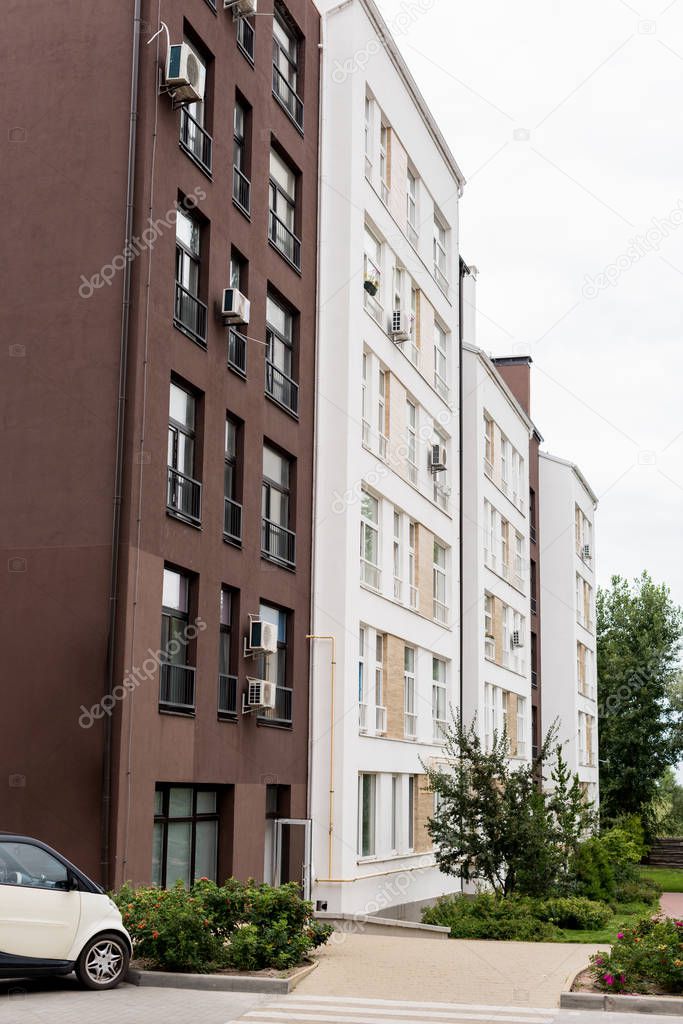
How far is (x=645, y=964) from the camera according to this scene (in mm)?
12727

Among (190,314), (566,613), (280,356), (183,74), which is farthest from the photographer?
(566,613)

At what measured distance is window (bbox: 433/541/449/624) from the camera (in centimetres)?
3334

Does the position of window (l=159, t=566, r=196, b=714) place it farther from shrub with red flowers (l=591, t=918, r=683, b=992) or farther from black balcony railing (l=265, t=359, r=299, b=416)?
shrub with red flowers (l=591, t=918, r=683, b=992)

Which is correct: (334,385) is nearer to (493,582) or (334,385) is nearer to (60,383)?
(60,383)

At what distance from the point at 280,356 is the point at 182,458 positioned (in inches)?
218

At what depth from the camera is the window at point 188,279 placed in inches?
784

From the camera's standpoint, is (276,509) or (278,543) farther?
(276,509)

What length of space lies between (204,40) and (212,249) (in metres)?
3.65

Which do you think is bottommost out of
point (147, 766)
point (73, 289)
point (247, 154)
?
point (147, 766)

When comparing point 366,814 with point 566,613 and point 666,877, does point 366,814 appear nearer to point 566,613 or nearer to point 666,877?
point 566,613

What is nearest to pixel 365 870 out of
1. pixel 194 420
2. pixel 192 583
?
pixel 192 583

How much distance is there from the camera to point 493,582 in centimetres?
4112

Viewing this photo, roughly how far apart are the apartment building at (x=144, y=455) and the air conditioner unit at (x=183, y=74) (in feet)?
0.16
